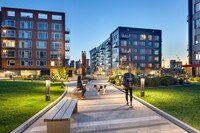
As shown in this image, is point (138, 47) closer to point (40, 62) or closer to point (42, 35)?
point (42, 35)

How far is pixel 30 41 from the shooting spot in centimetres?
6128

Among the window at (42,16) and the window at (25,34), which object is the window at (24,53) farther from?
the window at (42,16)

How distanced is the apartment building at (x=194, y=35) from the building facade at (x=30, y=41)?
3546 centimetres

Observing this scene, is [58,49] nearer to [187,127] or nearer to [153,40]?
[153,40]

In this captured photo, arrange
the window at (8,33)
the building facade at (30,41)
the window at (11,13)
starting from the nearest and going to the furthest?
the window at (11,13), the building facade at (30,41), the window at (8,33)

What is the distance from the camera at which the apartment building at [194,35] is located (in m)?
40.9

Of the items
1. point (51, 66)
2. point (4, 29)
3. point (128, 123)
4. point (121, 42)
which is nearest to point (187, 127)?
point (128, 123)

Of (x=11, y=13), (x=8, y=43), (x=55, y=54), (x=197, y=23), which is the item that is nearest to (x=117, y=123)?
(x=197, y=23)

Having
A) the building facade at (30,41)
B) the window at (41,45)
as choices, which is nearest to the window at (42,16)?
the building facade at (30,41)

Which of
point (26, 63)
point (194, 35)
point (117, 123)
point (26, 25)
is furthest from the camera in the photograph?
point (26, 25)

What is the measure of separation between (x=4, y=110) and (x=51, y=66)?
54862 millimetres

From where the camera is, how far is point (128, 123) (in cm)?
711

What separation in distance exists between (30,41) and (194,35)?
151 feet

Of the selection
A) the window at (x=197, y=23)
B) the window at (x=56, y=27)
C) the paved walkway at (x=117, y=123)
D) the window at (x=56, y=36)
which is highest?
the window at (x=56, y=27)
